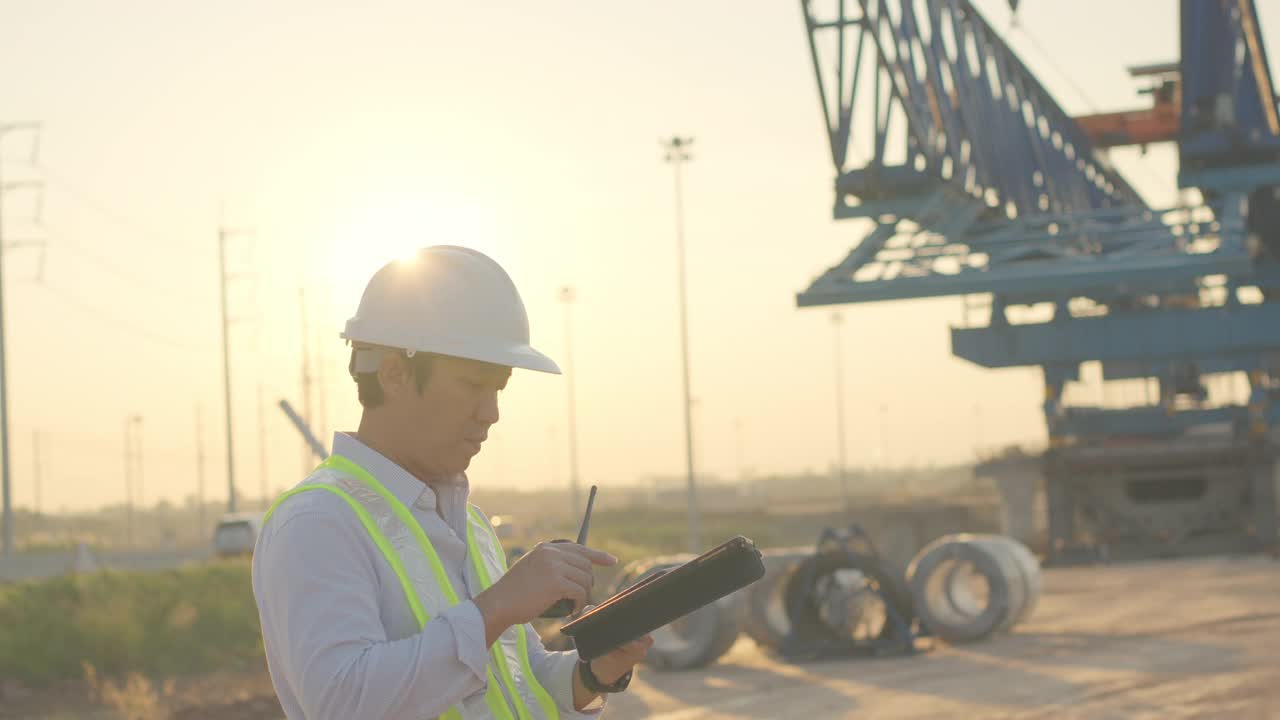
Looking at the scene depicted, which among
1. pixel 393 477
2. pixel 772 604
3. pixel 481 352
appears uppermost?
pixel 481 352

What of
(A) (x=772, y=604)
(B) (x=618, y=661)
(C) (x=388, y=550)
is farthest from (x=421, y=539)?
(A) (x=772, y=604)

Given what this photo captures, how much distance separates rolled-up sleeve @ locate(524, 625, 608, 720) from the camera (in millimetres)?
3592

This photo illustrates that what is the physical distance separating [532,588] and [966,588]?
57.1 ft

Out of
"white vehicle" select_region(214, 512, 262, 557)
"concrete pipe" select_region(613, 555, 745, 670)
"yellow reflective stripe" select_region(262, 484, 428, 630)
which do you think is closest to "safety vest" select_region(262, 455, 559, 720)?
"yellow reflective stripe" select_region(262, 484, 428, 630)

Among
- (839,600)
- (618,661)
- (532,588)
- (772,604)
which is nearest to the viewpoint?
(532,588)

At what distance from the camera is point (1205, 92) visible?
2884 cm

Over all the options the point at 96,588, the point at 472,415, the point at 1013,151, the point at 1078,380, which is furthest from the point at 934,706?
the point at 1078,380

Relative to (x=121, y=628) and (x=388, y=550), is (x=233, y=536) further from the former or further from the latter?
(x=388, y=550)

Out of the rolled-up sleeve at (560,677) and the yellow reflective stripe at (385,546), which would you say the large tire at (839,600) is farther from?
the yellow reflective stripe at (385,546)

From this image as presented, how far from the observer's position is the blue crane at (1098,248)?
2862 cm

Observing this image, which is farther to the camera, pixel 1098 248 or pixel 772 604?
pixel 1098 248

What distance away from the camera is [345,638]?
295 cm

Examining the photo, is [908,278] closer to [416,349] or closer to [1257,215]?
[1257,215]

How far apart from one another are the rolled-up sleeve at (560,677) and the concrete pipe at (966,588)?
52.1 ft
